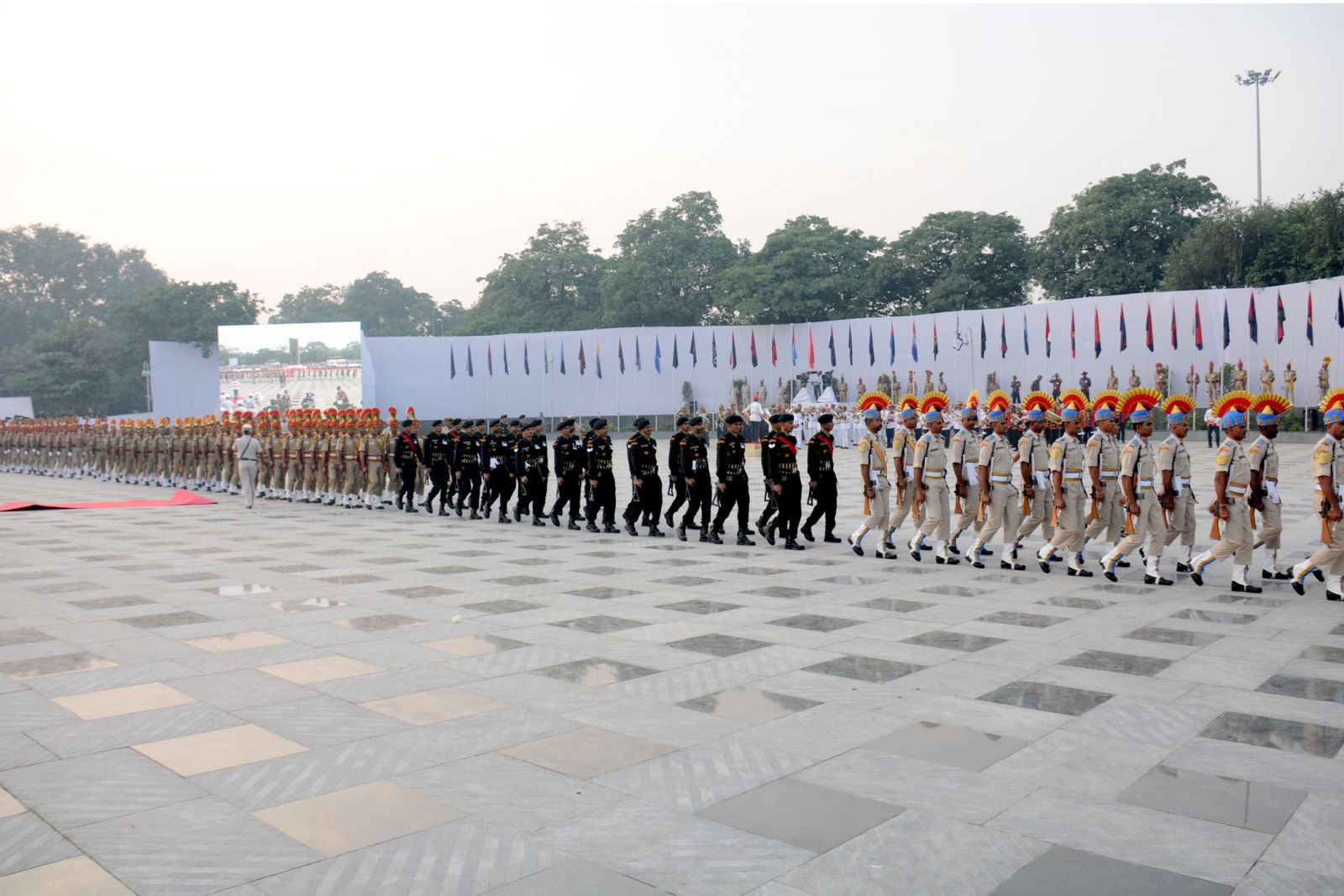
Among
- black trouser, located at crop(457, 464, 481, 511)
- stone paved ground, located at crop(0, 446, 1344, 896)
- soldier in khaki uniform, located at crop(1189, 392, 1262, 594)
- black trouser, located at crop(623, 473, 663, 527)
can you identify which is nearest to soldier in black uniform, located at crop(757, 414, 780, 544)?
black trouser, located at crop(623, 473, 663, 527)

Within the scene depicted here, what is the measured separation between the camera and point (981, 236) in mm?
43406

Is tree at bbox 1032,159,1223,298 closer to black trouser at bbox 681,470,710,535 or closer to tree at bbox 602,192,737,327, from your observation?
tree at bbox 602,192,737,327

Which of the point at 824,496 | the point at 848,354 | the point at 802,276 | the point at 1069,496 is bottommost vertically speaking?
the point at 824,496

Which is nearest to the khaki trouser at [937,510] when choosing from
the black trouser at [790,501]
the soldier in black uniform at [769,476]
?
the black trouser at [790,501]

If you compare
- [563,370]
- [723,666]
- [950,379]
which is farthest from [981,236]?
[723,666]

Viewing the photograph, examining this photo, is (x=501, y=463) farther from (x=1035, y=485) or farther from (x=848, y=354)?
(x=848, y=354)

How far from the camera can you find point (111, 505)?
1836 centimetres

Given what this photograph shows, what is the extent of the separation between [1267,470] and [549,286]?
160 feet

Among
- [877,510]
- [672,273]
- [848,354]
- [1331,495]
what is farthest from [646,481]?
[672,273]

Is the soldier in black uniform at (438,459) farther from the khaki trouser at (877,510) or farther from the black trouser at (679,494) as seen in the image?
the khaki trouser at (877,510)

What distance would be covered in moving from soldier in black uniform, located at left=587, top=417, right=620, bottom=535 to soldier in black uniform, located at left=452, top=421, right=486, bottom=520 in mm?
2660

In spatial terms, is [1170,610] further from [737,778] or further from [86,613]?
[86,613]

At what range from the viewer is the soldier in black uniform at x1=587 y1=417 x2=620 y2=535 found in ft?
42.4

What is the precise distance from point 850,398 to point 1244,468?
3092 centimetres
